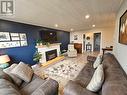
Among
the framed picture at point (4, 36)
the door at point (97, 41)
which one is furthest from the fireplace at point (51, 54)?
the door at point (97, 41)

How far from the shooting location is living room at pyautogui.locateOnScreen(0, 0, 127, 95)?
1.63 m

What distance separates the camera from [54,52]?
671 centimetres

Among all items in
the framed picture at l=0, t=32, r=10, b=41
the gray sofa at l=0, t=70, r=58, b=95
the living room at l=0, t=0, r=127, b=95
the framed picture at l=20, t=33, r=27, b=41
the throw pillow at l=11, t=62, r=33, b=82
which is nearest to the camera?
the gray sofa at l=0, t=70, r=58, b=95

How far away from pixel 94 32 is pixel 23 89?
28.1ft

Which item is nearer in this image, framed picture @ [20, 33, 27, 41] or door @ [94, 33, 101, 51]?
framed picture @ [20, 33, 27, 41]

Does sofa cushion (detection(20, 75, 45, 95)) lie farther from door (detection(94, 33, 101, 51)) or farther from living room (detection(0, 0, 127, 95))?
door (detection(94, 33, 101, 51))

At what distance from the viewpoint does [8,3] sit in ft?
7.10

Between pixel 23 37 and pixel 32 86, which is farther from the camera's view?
pixel 23 37

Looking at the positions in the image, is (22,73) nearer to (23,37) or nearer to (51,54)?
(23,37)

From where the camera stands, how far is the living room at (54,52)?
5.33ft

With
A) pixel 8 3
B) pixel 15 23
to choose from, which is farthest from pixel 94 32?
pixel 8 3

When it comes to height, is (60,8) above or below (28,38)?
above

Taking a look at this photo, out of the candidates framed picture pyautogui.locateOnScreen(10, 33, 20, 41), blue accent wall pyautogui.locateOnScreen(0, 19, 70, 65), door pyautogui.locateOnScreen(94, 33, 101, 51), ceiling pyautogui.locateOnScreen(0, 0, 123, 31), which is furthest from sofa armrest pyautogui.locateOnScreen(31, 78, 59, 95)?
door pyautogui.locateOnScreen(94, 33, 101, 51)

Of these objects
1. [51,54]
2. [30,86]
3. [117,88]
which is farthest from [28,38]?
[117,88]
